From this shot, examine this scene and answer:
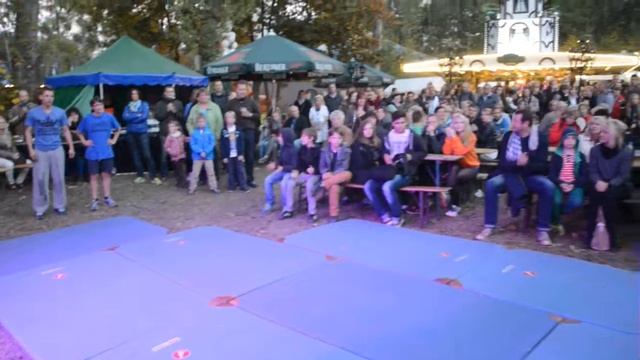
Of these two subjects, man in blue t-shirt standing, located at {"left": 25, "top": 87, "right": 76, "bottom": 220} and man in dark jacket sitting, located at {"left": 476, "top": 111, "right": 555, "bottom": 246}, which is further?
man in blue t-shirt standing, located at {"left": 25, "top": 87, "right": 76, "bottom": 220}

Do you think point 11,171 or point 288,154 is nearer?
point 288,154

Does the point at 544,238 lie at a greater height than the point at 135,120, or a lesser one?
lesser

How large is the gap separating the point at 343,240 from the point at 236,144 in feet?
11.1

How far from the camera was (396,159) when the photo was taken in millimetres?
6410

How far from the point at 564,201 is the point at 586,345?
2741mm

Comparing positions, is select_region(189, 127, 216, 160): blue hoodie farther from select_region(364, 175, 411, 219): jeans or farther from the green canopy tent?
select_region(364, 175, 411, 219): jeans

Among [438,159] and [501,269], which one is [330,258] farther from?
[438,159]

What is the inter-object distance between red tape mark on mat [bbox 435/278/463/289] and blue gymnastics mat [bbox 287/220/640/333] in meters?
0.06

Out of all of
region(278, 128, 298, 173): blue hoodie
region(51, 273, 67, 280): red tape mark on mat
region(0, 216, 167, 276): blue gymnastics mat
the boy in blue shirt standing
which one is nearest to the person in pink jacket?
the boy in blue shirt standing

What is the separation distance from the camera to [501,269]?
465cm

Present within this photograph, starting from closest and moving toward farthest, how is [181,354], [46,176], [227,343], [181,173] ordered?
1. [181,354]
2. [227,343]
3. [46,176]
4. [181,173]

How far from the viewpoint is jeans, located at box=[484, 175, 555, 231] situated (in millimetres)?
5519

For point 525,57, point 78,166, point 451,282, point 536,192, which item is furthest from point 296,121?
point 525,57

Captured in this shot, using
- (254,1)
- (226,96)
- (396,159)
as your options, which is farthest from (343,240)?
(254,1)
